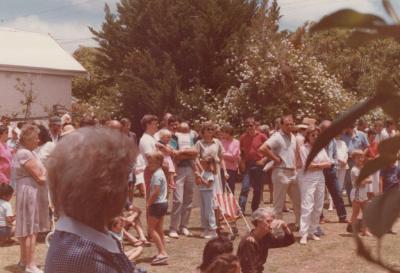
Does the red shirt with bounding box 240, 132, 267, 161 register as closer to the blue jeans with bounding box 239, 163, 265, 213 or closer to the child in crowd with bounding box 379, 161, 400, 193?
the blue jeans with bounding box 239, 163, 265, 213

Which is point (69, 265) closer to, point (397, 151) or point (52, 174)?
point (52, 174)

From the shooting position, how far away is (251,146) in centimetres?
1140

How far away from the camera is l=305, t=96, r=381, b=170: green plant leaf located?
51 cm

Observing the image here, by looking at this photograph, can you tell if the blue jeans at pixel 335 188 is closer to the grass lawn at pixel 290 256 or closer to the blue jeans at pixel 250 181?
the grass lawn at pixel 290 256

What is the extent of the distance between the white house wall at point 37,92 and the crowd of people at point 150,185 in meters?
20.0

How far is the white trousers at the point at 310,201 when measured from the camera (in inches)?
363

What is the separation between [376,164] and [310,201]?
29.1ft

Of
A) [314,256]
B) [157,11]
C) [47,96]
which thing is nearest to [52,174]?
[314,256]

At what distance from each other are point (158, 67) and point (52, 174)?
22898mm

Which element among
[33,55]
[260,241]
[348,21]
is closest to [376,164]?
[348,21]

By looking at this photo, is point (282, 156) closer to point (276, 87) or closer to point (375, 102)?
point (375, 102)

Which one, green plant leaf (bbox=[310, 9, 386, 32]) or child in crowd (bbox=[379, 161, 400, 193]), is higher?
green plant leaf (bbox=[310, 9, 386, 32])

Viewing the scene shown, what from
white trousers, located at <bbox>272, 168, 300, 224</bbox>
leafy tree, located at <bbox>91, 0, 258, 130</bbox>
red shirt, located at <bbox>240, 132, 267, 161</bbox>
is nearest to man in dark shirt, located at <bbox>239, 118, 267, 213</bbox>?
red shirt, located at <bbox>240, 132, 267, 161</bbox>

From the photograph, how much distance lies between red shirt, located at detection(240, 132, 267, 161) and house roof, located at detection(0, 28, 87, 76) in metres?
23.1
